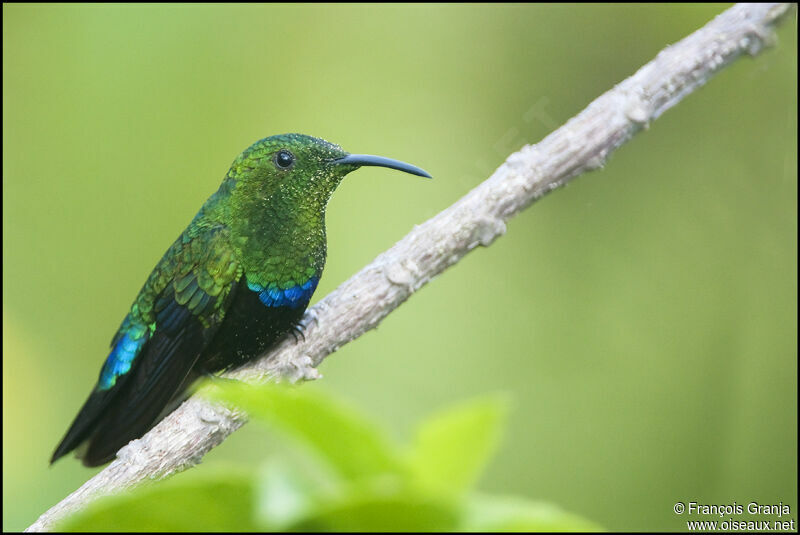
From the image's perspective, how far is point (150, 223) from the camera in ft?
7.45

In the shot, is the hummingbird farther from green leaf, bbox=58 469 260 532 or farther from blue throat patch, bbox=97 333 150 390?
green leaf, bbox=58 469 260 532

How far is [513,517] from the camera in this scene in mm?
246

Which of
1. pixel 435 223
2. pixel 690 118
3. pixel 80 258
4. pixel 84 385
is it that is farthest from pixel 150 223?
pixel 690 118

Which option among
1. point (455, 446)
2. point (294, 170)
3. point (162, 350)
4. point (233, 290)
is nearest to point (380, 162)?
point (294, 170)

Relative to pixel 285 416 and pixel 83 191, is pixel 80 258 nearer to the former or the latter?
pixel 83 191

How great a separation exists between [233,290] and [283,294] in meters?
0.08

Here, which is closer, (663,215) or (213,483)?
(213,483)

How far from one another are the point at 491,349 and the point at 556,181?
1370 mm

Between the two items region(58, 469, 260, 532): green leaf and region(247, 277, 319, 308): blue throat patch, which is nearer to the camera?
region(58, 469, 260, 532): green leaf

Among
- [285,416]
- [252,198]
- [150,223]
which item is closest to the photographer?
[285,416]

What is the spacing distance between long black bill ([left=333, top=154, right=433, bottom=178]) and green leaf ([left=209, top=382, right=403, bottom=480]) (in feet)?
3.05

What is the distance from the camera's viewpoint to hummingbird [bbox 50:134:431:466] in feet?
3.96

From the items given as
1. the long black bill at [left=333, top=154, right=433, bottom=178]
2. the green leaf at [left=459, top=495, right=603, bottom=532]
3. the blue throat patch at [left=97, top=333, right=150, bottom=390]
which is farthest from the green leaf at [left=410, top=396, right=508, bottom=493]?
the blue throat patch at [left=97, top=333, right=150, bottom=390]

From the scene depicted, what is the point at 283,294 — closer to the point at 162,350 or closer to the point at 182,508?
the point at 162,350
